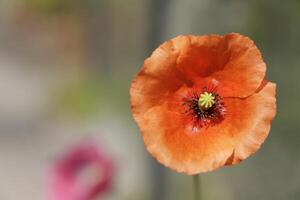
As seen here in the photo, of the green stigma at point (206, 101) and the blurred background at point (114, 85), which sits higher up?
the green stigma at point (206, 101)

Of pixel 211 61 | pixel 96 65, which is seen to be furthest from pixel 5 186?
pixel 211 61

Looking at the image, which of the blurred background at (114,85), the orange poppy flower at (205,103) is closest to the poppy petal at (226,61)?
the orange poppy flower at (205,103)

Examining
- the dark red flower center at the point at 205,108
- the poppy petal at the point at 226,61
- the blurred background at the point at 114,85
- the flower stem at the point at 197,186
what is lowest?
the blurred background at the point at 114,85

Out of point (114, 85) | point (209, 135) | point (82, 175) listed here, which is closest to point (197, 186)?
point (209, 135)

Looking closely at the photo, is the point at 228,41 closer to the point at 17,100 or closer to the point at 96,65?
the point at 96,65

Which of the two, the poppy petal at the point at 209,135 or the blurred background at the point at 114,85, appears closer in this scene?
the poppy petal at the point at 209,135

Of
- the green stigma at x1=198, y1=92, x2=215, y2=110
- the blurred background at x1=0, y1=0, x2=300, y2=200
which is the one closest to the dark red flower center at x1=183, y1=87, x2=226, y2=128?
the green stigma at x1=198, y1=92, x2=215, y2=110

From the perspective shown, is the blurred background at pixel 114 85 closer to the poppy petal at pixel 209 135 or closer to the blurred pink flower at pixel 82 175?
the blurred pink flower at pixel 82 175

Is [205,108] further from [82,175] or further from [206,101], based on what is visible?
[82,175]
